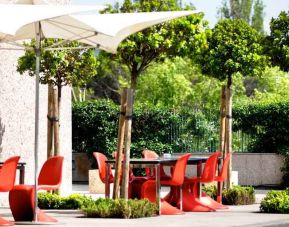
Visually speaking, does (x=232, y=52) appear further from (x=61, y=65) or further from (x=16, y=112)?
(x=16, y=112)

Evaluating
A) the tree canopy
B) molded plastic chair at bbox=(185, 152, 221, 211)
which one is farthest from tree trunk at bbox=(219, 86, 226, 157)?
the tree canopy

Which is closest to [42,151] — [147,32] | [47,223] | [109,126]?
[147,32]

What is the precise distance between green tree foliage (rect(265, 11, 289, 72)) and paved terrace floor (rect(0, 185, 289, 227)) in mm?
4105

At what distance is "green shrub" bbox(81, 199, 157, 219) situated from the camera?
60.0ft

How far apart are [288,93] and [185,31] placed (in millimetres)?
31165

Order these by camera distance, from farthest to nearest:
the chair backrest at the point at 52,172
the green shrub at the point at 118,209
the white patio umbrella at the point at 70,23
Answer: the green shrub at the point at 118,209
the chair backrest at the point at 52,172
the white patio umbrella at the point at 70,23

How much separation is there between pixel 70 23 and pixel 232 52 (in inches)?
343

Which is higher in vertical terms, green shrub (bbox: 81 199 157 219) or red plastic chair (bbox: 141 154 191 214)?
red plastic chair (bbox: 141 154 191 214)

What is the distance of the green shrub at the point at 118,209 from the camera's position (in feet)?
60.0

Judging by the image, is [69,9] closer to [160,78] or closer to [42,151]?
[42,151]

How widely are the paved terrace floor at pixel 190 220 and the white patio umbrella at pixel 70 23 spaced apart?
1.13 m

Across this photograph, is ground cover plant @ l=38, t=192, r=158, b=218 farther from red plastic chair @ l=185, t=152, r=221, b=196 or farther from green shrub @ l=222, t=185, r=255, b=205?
green shrub @ l=222, t=185, r=255, b=205

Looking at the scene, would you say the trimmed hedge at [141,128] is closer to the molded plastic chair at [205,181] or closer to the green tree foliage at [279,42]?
the green tree foliage at [279,42]

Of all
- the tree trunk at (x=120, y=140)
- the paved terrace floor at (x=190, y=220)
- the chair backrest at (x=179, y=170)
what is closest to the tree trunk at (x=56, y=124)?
the paved terrace floor at (x=190, y=220)
